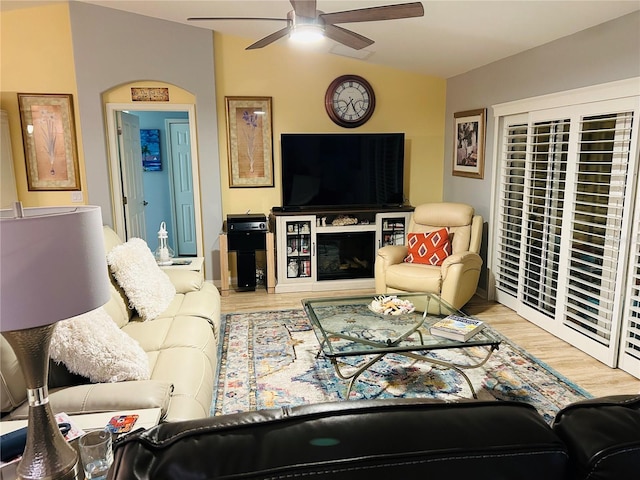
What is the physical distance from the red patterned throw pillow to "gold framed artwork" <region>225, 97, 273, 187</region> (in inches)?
73.9

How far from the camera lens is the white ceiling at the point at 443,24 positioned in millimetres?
3309

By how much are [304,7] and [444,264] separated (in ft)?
8.67

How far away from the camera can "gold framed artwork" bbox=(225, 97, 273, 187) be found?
5402 millimetres

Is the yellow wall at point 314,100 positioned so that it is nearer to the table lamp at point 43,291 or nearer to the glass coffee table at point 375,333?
the glass coffee table at point 375,333

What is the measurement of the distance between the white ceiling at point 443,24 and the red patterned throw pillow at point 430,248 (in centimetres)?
179

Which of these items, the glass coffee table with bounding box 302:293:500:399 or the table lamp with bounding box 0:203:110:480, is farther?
the glass coffee table with bounding box 302:293:500:399

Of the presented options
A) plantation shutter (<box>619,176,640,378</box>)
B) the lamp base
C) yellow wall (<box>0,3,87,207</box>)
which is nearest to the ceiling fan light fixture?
the lamp base

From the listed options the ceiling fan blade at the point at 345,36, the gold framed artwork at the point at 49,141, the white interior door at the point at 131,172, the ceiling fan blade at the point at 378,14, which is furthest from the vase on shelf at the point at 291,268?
the ceiling fan blade at the point at 378,14

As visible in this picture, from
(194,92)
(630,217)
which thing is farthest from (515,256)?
(194,92)

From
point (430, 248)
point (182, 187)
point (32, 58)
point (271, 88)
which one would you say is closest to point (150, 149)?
point (182, 187)

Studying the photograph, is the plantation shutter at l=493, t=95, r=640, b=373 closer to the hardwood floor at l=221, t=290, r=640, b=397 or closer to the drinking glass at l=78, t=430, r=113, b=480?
the hardwood floor at l=221, t=290, r=640, b=397

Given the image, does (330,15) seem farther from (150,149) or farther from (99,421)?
(150,149)

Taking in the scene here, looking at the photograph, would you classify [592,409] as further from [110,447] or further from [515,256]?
[515,256]

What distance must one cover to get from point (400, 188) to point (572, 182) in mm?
2164
